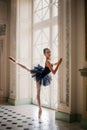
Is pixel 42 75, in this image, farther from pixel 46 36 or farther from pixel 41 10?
pixel 41 10

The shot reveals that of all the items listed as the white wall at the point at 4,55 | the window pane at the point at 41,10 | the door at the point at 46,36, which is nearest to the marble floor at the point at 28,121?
the door at the point at 46,36

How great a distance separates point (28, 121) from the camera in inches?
205

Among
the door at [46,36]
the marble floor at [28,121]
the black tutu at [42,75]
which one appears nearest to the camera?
the marble floor at [28,121]

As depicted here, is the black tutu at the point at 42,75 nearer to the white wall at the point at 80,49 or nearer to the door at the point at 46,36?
the white wall at the point at 80,49

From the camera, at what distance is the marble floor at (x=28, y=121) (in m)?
4.71

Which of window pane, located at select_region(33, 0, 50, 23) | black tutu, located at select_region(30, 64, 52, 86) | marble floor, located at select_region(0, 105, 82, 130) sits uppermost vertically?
window pane, located at select_region(33, 0, 50, 23)

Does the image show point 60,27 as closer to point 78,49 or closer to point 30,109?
point 78,49

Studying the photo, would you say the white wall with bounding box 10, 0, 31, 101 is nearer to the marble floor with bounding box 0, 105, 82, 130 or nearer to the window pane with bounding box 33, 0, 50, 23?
the window pane with bounding box 33, 0, 50, 23

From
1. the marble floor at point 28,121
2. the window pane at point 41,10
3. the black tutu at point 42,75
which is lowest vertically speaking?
the marble floor at point 28,121

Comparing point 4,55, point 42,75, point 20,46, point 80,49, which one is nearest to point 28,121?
point 42,75

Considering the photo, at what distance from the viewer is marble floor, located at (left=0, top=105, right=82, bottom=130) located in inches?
185

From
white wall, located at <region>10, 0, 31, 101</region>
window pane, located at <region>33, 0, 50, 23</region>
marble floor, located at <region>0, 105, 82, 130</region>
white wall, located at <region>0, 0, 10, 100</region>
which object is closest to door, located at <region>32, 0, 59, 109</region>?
window pane, located at <region>33, 0, 50, 23</region>

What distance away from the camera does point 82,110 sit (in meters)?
4.96

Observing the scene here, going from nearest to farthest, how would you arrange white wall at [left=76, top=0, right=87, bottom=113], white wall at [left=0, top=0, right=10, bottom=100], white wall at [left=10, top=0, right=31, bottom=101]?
white wall at [left=76, top=0, right=87, bottom=113] → white wall at [left=10, top=0, right=31, bottom=101] → white wall at [left=0, top=0, right=10, bottom=100]
